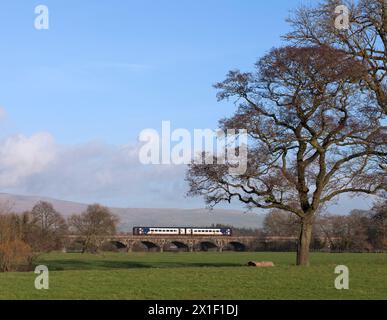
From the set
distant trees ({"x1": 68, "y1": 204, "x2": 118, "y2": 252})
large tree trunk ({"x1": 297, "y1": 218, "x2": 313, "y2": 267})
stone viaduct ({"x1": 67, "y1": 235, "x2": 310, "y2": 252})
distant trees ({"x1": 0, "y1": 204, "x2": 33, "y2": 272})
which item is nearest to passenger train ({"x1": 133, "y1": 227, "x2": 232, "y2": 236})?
stone viaduct ({"x1": 67, "y1": 235, "x2": 310, "y2": 252})

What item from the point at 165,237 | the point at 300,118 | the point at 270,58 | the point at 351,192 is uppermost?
the point at 270,58

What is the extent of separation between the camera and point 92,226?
11906 centimetres

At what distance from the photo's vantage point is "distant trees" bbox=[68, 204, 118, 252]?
116 meters

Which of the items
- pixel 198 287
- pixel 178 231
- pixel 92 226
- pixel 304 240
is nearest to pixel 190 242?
pixel 178 231

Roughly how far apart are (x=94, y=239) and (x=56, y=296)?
99594 millimetres

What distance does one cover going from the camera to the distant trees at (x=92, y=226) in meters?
116

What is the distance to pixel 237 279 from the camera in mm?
24141

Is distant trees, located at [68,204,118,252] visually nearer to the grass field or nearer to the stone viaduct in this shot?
the stone viaduct

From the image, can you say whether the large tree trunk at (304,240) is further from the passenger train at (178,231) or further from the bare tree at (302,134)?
the passenger train at (178,231)

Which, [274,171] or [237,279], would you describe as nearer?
[237,279]

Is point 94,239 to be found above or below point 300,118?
below

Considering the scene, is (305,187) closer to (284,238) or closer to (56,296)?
(56,296)
